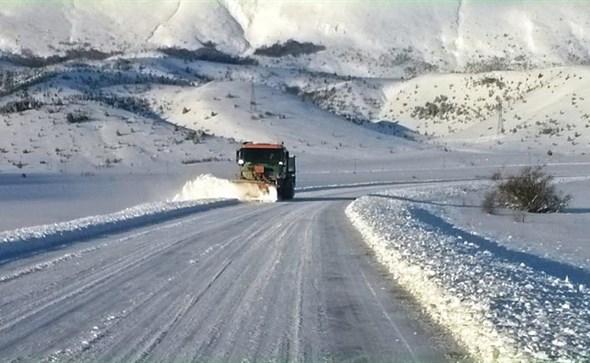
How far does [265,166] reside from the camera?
4353 centimetres

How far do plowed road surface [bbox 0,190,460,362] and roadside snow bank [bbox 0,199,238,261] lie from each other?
763 millimetres

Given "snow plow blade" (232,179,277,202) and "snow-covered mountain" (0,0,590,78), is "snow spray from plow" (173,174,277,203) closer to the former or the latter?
"snow plow blade" (232,179,277,202)

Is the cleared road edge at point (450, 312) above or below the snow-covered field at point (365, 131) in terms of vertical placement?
below

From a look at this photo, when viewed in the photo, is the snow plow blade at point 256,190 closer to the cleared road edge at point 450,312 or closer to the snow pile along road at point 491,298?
the snow pile along road at point 491,298

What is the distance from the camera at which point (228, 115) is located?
107688mm

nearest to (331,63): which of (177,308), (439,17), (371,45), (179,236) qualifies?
(371,45)

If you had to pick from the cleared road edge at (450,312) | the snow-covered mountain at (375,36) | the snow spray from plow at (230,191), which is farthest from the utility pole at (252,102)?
the cleared road edge at (450,312)

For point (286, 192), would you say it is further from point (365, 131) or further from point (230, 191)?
point (365, 131)

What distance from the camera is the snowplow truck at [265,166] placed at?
142ft

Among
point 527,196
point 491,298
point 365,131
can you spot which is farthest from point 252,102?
point 491,298

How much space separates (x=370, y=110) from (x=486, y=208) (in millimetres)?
95966

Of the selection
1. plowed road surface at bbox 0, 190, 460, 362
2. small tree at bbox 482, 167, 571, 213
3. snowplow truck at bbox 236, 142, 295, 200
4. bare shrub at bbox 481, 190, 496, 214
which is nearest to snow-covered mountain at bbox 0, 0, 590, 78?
small tree at bbox 482, 167, 571, 213

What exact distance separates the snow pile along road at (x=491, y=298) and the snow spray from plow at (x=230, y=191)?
20.9 metres

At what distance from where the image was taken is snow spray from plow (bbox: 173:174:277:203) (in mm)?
43250
